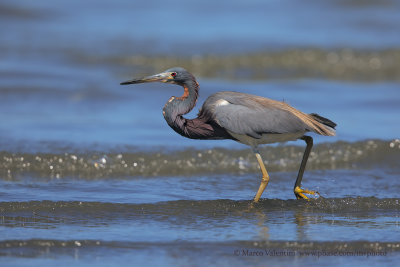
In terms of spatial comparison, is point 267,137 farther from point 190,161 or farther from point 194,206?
point 190,161

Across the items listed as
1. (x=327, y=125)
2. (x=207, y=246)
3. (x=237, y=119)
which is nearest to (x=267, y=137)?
(x=237, y=119)

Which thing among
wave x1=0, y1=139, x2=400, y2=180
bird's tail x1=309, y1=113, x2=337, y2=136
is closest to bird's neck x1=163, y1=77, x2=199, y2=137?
bird's tail x1=309, y1=113, x2=337, y2=136

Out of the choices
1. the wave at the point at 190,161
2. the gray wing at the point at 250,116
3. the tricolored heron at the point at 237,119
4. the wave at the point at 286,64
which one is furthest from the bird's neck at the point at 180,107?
the wave at the point at 286,64

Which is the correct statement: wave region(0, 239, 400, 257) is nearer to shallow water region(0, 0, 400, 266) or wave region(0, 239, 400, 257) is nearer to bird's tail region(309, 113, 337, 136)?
shallow water region(0, 0, 400, 266)

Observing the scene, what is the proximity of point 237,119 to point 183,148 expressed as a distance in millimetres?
2635

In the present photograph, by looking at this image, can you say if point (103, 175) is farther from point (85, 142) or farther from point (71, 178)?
point (85, 142)

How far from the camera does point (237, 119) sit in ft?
25.2

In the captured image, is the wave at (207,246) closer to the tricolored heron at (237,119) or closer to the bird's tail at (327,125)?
the tricolored heron at (237,119)

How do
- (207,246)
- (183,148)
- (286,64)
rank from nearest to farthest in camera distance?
(207,246) → (183,148) → (286,64)

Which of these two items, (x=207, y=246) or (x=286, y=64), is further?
(x=286, y=64)

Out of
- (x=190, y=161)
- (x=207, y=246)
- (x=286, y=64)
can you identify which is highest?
(x=286, y=64)

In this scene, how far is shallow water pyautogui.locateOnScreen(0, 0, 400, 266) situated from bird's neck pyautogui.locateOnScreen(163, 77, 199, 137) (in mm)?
821

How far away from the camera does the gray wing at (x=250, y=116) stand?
7.68 metres

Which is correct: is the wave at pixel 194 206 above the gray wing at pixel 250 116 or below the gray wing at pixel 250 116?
below
